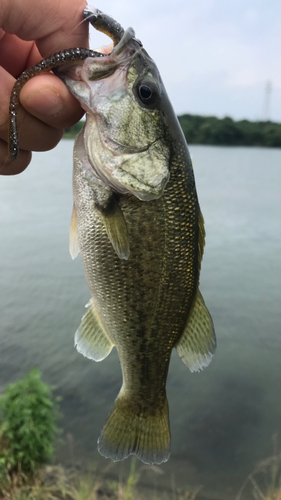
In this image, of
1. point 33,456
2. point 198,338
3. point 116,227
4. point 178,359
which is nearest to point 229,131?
point 178,359

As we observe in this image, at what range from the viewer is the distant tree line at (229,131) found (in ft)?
141

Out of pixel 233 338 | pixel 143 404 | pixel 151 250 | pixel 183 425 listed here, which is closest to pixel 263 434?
pixel 183 425

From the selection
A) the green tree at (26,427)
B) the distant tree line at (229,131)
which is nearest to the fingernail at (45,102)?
the green tree at (26,427)

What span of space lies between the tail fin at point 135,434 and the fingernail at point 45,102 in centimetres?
150

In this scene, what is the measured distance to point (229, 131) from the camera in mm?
45062

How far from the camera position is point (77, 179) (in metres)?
1.72

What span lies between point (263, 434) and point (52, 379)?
428cm

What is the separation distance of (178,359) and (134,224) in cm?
773

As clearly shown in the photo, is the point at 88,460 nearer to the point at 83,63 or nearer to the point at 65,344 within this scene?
the point at 65,344

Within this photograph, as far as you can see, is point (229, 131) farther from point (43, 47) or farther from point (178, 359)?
point (43, 47)

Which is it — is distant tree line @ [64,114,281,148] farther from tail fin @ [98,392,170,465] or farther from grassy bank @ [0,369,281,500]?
tail fin @ [98,392,170,465]

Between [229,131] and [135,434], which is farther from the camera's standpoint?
[229,131]

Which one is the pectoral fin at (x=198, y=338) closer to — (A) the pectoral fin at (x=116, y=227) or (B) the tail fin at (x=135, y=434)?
(B) the tail fin at (x=135, y=434)

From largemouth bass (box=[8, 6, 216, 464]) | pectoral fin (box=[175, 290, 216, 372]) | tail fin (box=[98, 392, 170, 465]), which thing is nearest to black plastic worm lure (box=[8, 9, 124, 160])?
largemouth bass (box=[8, 6, 216, 464])
